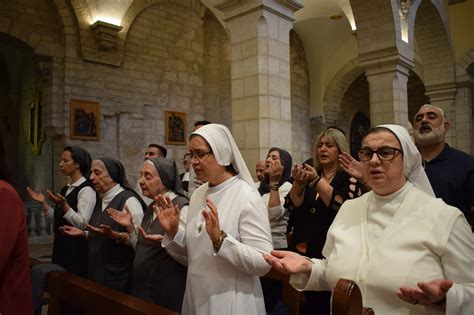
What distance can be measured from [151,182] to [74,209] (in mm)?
1408

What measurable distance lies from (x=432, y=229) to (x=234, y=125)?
3516 mm

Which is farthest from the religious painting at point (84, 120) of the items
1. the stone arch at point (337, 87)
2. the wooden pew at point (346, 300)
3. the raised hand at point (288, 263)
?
the wooden pew at point (346, 300)

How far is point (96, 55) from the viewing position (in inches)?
335

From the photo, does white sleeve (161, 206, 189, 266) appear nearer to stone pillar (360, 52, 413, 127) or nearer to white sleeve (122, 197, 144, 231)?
white sleeve (122, 197, 144, 231)

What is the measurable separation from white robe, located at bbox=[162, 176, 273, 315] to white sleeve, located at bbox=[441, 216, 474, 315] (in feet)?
2.68

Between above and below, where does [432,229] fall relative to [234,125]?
below

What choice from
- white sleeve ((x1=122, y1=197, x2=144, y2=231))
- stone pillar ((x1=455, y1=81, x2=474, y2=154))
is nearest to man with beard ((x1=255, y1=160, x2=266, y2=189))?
white sleeve ((x1=122, y1=197, x2=144, y2=231))

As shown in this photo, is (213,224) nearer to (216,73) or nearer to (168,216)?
(168,216)

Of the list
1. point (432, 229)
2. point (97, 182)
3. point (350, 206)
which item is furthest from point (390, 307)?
point (97, 182)

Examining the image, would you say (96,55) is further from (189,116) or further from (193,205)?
(193,205)

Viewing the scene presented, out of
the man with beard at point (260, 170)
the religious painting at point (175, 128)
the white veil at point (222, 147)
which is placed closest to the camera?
the white veil at point (222, 147)

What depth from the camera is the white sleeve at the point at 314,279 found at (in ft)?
5.95

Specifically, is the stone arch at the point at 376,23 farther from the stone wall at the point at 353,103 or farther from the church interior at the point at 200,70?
the stone wall at the point at 353,103

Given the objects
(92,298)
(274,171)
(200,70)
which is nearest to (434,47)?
(200,70)
